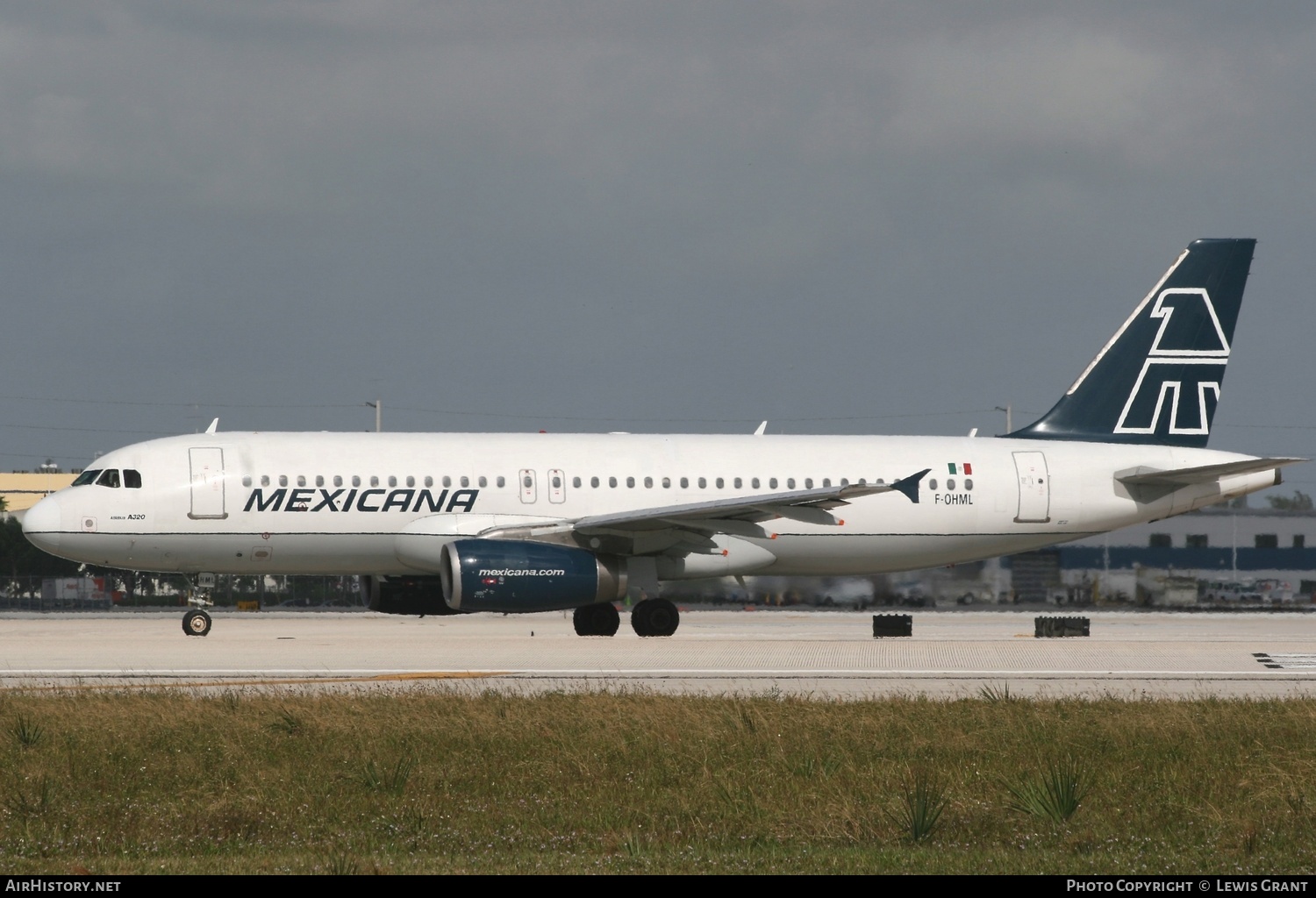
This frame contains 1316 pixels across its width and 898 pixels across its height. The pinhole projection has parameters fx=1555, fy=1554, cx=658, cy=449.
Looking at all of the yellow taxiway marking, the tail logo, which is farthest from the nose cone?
the tail logo

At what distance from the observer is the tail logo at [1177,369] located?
36.3 m

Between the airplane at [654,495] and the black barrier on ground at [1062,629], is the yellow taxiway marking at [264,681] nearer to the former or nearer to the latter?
the airplane at [654,495]

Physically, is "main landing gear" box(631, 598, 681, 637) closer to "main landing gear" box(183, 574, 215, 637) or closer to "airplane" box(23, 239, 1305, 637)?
"airplane" box(23, 239, 1305, 637)

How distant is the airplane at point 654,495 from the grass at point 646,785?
13.5 m

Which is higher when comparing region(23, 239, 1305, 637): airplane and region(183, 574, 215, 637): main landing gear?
region(23, 239, 1305, 637): airplane

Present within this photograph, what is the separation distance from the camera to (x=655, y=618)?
1254 inches

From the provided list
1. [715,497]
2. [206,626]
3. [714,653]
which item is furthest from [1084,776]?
[206,626]

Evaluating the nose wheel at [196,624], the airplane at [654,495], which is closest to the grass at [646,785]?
the airplane at [654,495]

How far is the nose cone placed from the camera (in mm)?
30844

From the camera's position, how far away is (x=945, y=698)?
1789 cm

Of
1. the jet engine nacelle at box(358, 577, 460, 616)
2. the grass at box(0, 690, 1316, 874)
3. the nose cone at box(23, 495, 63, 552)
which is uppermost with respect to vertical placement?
the nose cone at box(23, 495, 63, 552)

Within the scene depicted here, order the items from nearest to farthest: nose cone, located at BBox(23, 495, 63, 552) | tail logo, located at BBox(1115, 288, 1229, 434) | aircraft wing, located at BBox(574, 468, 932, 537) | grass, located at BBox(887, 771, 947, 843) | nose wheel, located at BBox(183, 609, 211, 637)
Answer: grass, located at BBox(887, 771, 947, 843)
aircraft wing, located at BBox(574, 468, 932, 537)
nose cone, located at BBox(23, 495, 63, 552)
nose wheel, located at BBox(183, 609, 211, 637)
tail logo, located at BBox(1115, 288, 1229, 434)

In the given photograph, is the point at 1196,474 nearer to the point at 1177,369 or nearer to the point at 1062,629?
the point at 1177,369

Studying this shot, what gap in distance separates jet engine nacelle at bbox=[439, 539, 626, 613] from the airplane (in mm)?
39
